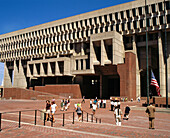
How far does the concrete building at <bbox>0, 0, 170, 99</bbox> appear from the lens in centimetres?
4916

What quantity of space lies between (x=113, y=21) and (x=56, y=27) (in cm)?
2016

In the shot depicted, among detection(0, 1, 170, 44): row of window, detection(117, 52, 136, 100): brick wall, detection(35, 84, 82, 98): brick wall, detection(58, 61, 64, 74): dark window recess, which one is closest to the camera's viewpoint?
detection(117, 52, 136, 100): brick wall

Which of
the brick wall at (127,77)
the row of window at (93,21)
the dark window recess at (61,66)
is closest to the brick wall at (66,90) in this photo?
the dark window recess at (61,66)

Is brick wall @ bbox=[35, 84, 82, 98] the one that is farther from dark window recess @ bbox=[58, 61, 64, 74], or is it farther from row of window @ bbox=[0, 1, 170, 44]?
row of window @ bbox=[0, 1, 170, 44]

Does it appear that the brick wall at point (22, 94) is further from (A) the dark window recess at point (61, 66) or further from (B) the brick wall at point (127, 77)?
(B) the brick wall at point (127, 77)

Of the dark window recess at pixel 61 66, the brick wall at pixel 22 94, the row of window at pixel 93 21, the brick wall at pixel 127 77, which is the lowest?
the brick wall at pixel 22 94

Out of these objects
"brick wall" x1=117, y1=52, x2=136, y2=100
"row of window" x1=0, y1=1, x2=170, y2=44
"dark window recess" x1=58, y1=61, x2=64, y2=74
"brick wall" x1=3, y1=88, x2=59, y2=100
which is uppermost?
"row of window" x1=0, y1=1, x2=170, y2=44

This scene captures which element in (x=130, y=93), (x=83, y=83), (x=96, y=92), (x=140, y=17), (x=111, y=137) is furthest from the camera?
(x=96, y=92)

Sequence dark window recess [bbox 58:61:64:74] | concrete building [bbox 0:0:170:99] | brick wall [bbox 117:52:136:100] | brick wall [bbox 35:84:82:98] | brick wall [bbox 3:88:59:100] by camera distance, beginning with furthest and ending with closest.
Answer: dark window recess [bbox 58:61:64:74]
brick wall [bbox 35:84:82:98]
brick wall [bbox 3:88:59:100]
concrete building [bbox 0:0:170:99]
brick wall [bbox 117:52:136:100]

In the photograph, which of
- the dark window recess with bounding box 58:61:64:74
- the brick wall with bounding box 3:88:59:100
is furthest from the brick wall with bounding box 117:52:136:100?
the dark window recess with bounding box 58:61:64:74

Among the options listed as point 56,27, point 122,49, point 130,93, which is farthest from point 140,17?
point 56,27

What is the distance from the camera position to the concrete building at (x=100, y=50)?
49156 millimetres

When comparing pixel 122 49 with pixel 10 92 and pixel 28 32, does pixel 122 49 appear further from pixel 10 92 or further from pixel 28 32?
pixel 28 32

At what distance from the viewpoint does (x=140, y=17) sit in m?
51.6
